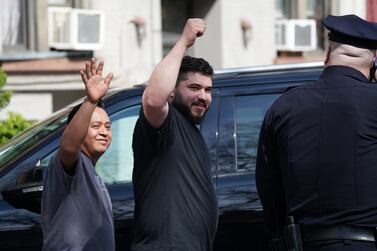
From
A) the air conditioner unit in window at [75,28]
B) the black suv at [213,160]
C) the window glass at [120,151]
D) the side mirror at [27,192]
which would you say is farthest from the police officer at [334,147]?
the air conditioner unit in window at [75,28]

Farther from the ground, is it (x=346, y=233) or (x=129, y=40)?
(x=129, y=40)

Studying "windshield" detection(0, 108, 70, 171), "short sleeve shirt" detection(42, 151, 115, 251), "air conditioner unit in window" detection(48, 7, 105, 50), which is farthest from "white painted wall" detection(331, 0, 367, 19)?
"short sleeve shirt" detection(42, 151, 115, 251)

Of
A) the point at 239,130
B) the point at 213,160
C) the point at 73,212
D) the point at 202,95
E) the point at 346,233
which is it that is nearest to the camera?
the point at 346,233

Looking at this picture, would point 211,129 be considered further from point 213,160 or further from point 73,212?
point 73,212

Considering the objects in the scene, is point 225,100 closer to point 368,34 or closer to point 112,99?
point 112,99

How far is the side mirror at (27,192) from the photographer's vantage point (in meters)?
5.26

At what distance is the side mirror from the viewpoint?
17.3 feet

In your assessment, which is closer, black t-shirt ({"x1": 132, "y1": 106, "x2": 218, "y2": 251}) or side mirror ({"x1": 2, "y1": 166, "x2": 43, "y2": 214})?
black t-shirt ({"x1": 132, "y1": 106, "x2": 218, "y2": 251})

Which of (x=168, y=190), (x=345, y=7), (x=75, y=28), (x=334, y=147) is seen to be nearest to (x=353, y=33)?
(x=334, y=147)

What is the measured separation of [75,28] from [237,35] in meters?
2.77

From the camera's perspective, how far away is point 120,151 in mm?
5820

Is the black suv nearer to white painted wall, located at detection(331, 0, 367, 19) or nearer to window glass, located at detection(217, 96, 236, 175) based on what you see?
window glass, located at detection(217, 96, 236, 175)

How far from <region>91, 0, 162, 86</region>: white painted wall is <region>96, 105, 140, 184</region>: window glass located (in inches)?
255

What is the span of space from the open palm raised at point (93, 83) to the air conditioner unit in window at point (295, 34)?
10295mm
